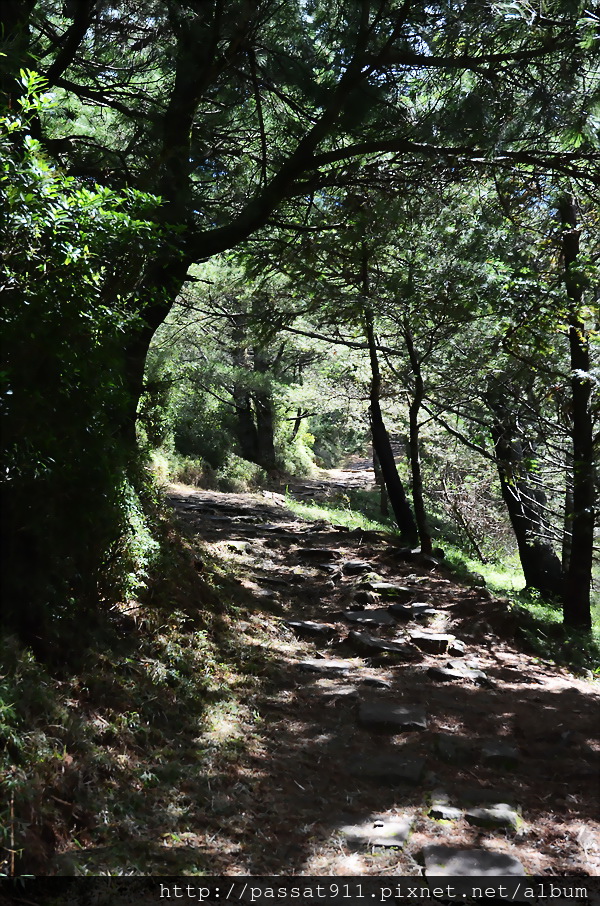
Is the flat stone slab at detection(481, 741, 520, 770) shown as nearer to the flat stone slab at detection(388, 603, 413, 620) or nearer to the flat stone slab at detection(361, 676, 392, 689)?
the flat stone slab at detection(361, 676, 392, 689)

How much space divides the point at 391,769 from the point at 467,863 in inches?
39.6

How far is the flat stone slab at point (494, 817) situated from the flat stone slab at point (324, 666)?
2.24 meters

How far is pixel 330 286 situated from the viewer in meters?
8.84

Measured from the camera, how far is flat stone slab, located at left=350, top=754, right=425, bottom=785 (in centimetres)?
411

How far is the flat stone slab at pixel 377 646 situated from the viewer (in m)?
6.50

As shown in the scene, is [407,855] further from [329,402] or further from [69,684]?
[329,402]

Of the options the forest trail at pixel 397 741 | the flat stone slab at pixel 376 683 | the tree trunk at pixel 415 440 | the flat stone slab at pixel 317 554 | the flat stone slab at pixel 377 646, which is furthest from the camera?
the tree trunk at pixel 415 440

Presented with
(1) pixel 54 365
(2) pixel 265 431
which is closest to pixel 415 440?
(1) pixel 54 365

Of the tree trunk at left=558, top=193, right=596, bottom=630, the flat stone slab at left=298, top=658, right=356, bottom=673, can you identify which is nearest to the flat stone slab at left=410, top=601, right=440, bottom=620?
the flat stone slab at left=298, top=658, right=356, bottom=673

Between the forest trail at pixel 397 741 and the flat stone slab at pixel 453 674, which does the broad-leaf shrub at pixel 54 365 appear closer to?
the forest trail at pixel 397 741

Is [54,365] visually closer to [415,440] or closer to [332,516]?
[415,440]

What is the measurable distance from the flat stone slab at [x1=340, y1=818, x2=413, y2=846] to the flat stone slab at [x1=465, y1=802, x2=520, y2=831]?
34 cm

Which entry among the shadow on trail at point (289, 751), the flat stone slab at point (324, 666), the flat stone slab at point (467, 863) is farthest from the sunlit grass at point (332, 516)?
the flat stone slab at point (467, 863)

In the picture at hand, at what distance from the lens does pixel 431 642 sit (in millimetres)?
6805
